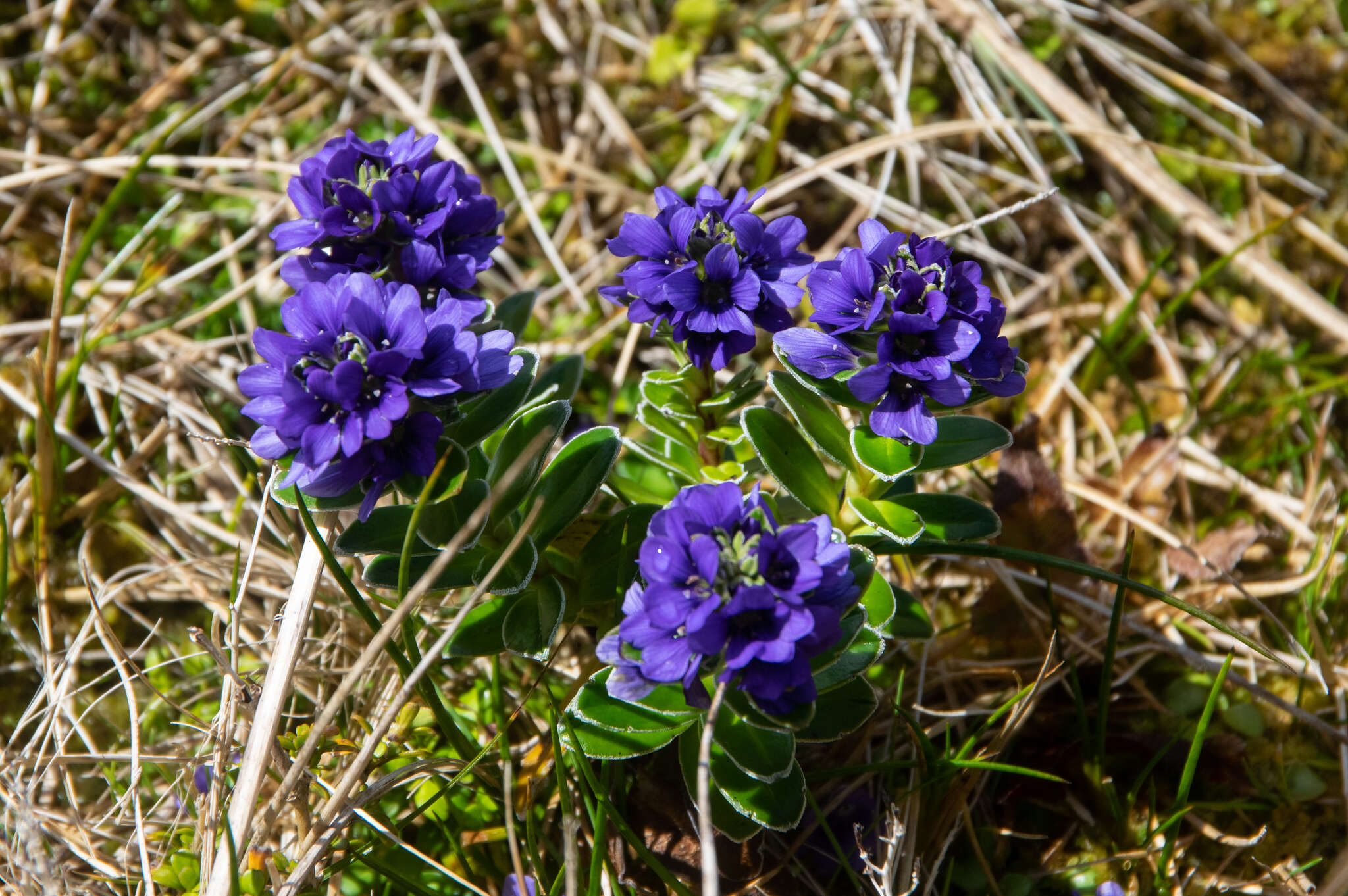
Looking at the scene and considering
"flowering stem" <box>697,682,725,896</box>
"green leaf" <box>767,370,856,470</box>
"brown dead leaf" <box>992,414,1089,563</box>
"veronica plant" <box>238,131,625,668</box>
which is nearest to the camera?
"flowering stem" <box>697,682,725,896</box>

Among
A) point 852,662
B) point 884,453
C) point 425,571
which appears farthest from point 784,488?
point 425,571

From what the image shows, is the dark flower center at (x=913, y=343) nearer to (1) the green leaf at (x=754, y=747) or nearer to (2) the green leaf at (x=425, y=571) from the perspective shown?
(1) the green leaf at (x=754, y=747)

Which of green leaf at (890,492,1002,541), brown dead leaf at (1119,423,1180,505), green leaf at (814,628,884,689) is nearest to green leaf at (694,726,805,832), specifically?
green leaf at (814,628,884,689)

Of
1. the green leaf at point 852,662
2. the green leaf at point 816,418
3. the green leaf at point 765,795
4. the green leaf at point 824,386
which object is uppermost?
the green leaf at point 824,386

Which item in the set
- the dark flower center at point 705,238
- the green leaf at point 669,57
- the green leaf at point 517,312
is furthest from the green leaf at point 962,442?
the green leaf at point 669,57

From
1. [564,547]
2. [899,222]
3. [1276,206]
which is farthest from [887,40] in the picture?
[564,547]

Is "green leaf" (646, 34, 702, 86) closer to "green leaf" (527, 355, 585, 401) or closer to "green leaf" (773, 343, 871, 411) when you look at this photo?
"green leaf" (527, 355, 585, 401)
